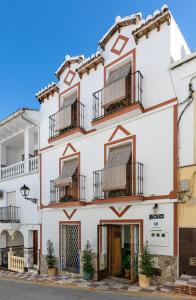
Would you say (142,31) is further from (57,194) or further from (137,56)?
(57,194)

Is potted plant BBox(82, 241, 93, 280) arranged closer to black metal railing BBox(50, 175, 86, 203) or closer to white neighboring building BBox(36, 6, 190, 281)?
white neighboring building BBox(36, 6, 190, 281)

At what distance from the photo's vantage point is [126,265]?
10.9 m

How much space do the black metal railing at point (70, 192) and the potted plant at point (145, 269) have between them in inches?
153

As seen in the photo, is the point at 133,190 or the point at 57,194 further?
the point at 57,194

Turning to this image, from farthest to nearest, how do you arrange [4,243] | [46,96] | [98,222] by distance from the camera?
[4,243] < [46,96] < [98,222]

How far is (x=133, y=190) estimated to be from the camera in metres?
10.2

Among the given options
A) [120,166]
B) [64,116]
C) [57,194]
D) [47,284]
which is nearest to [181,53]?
[120,166]

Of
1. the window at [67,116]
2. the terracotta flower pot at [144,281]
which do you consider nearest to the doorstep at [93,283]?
the terracotta flower pot at [144,281]

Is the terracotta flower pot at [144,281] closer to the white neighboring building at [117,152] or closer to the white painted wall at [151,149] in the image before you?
the white neighboring building at [117,152]

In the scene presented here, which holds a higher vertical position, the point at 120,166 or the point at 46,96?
the point at 46,96

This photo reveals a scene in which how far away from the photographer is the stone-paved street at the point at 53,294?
29.2ft

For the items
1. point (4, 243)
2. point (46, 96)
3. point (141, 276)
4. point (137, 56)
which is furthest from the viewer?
point (4, 243)

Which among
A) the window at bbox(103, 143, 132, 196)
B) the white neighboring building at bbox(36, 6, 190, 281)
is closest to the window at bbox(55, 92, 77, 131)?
the white neighboring building at bbox(36, 6, 190, 281)

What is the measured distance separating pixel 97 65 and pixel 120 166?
4.84 meters
